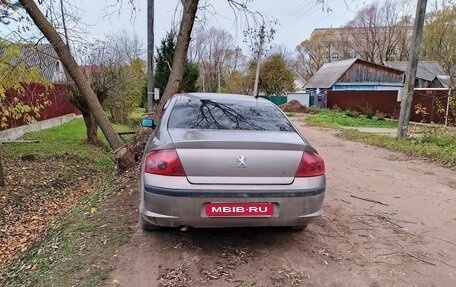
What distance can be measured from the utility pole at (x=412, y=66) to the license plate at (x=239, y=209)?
1076 cm

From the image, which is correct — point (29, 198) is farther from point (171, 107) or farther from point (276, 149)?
point (276, 149)

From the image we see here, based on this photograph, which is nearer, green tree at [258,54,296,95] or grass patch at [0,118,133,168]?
grass patch at [0,118,133,168]

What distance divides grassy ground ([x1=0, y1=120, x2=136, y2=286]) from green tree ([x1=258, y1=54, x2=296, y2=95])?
32880 mm

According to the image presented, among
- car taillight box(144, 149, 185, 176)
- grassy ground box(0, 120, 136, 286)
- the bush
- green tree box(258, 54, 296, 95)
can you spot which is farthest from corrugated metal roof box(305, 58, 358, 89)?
car taillight box(144, 149, 185, 176)

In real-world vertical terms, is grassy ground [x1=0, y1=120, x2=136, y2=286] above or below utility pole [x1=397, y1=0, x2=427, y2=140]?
below

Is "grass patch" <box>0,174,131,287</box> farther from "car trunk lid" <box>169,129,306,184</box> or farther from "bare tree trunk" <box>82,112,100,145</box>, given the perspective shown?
"bare tree trunk" <box>82,112,100,145</box>

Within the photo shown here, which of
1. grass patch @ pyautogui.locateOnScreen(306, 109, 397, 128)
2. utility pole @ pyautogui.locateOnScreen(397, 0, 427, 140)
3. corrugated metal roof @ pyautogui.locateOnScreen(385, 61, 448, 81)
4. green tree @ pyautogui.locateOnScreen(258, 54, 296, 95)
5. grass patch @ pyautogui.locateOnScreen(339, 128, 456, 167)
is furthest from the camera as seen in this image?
green tree @ pyautogui.locateOnScreen(258, 54, 296, 95)

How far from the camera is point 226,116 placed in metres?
4.18

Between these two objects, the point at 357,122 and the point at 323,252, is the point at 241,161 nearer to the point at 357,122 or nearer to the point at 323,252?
the point at 323,252

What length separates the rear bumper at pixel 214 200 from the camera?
3.30 meters

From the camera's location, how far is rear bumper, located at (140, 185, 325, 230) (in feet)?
10.8

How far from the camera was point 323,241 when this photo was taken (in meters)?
4.11

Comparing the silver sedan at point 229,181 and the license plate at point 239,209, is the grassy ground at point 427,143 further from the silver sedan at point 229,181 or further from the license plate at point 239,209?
the license plate at point 239,209

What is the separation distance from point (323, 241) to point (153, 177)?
1.93m
